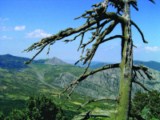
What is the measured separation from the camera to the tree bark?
8602 mm

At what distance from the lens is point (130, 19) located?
29.8ft

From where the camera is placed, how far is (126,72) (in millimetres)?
8797

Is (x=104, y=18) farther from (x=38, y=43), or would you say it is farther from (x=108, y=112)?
(x=108, y=112)

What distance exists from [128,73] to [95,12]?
1.90 meters

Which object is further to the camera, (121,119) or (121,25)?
(121,25)

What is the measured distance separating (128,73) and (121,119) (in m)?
1.26

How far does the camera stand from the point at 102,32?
9312mm

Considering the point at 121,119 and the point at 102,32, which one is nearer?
the point at 121,119

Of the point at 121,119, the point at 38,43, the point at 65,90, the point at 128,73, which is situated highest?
the point at 38,43

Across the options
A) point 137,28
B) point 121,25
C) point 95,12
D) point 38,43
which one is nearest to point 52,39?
point 38,43

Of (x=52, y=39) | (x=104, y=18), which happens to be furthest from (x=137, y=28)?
(x=52, y=39)

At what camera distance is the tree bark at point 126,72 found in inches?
339

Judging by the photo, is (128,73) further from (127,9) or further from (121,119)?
(127,9)

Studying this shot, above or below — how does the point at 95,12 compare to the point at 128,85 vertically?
above
